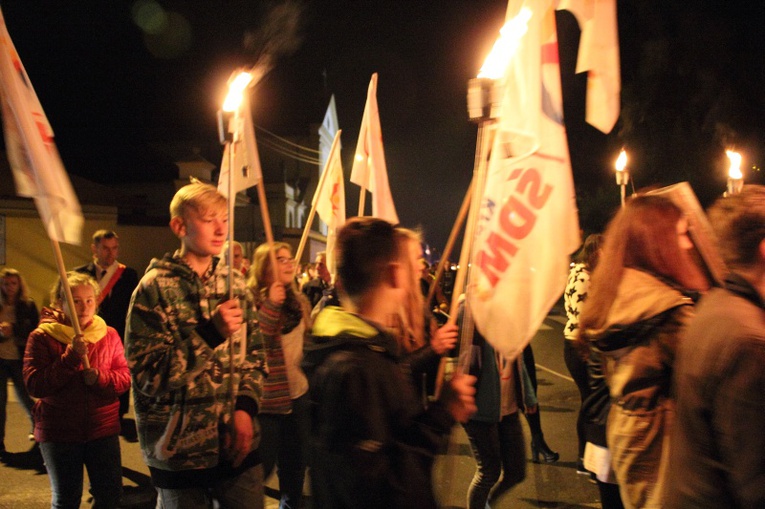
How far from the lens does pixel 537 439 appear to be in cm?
589

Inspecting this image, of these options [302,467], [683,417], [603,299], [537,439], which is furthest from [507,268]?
[537,439]

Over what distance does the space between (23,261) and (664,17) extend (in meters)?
16.3

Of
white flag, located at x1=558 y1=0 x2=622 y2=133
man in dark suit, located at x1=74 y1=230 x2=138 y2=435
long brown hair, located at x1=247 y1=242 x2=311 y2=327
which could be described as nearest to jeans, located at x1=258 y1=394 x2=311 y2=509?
long brown hair, located at x1=247 y1=242 x2=311 y2=327

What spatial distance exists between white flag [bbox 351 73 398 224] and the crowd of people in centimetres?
131

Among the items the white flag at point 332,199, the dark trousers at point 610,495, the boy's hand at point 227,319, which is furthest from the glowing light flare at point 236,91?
the dark trousers at point 610,495

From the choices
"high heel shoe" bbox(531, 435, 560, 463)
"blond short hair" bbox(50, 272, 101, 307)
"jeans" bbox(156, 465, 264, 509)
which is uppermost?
"blond short hair" bbox(50, 272, 101, 307)

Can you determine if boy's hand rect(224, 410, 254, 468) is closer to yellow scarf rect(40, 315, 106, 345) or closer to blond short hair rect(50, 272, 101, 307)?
yellow scarf rect(40, 315, 106, 345)

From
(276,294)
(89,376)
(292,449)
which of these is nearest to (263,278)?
(276,294)

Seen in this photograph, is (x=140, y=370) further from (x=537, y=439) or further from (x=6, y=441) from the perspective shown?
(x=6, y=441)

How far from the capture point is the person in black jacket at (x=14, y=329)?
20.7 feet

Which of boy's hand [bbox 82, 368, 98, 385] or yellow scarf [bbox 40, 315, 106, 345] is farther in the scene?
yellow scarf [bbox 40, 315, 106, 345]

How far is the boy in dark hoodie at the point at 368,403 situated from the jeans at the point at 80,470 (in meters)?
2.04

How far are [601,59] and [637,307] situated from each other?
3.40ft

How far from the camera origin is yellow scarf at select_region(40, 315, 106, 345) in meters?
3.82
